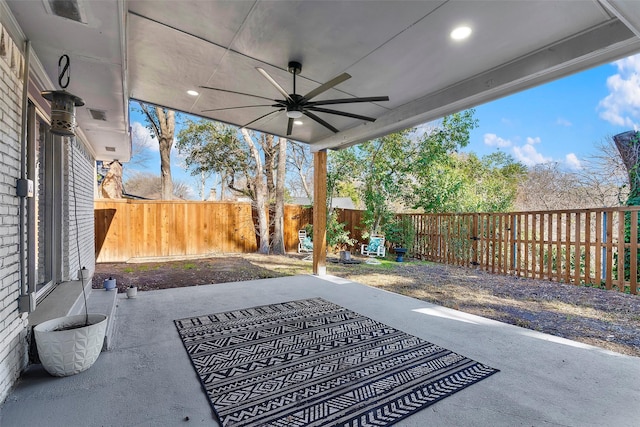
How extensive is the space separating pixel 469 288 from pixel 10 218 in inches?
222

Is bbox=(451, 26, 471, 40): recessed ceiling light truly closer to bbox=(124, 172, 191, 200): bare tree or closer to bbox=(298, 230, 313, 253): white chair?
bbox=(298, 230, 313, 253): white chair

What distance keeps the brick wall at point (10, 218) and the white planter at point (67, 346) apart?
136 mm

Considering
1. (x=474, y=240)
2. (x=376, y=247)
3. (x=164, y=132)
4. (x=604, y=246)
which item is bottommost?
→ (x=376, y=247)

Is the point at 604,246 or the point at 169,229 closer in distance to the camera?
the point at 604,246

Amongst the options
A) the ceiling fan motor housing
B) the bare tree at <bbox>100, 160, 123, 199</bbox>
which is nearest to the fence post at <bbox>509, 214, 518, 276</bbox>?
the ceiling fan motor housing

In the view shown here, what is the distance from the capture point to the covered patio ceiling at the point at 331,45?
2.20 metres

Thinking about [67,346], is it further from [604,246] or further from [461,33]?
[604,246]

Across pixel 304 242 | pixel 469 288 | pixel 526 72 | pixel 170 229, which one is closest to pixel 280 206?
pixel 304 242

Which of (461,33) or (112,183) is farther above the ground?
(461,33)

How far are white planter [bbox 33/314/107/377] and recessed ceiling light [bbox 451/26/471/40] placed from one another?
354 cm

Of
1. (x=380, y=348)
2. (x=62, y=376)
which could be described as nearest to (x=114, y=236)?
(x=62, y=376)

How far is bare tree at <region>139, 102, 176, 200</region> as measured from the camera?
10031mm

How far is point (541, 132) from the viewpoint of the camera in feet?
55.7

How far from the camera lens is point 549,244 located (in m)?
5.69
